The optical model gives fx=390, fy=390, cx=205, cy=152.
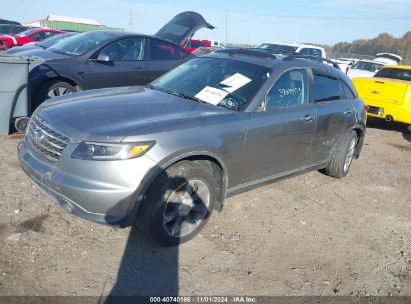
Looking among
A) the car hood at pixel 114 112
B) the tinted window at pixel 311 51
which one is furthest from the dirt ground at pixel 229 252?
the tinted window at pixel 311 51

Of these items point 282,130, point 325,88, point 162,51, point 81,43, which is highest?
point 81,43

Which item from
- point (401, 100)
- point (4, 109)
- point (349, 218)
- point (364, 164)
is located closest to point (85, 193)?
point (349, 218)

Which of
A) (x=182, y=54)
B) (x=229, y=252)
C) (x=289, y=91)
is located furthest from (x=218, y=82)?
(x=182, y=54)

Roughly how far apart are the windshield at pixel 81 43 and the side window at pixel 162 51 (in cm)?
79

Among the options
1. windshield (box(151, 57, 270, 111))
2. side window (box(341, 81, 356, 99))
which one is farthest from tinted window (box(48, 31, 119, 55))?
side window (box(341, 81, 356, 99))

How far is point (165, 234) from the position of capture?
331 cm

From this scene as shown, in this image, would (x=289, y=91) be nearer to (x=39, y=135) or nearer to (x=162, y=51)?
(x=39, y=135)

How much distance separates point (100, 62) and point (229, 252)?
14.5ft

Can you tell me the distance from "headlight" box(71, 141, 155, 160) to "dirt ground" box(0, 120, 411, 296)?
0.88 m

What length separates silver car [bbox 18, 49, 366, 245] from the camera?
2.97m

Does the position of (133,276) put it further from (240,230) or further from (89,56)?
(89,56)

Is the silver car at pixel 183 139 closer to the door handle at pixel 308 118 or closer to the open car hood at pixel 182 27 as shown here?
the door handle at pixel 308 118

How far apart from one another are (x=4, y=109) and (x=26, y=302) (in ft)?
12.8

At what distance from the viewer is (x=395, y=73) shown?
394 inches
